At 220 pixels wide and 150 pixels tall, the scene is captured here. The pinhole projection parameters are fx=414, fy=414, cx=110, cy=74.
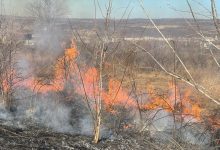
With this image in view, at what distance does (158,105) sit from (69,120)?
338cm

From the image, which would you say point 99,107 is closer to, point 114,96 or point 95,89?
point 95,89

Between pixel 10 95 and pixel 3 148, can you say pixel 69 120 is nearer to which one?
pixel 10 95

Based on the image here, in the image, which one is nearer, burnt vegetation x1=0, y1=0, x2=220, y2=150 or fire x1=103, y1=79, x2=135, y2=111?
burnt vegetation x1=0, y1=0, x2=220, y2=150

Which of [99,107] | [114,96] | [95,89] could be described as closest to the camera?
[99,107]

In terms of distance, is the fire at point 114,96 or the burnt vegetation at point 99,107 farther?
the fire at point 114,96

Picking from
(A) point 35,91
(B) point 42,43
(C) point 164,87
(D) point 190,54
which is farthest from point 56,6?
(A) point 35,91

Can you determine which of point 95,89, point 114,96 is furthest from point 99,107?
point 114,96

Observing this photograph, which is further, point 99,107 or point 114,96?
point 114,96

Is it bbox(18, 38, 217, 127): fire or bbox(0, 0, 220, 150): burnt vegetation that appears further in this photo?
bbox(18, 38, 217, 127): fire

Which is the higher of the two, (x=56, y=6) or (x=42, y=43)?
(x=56, y=6)

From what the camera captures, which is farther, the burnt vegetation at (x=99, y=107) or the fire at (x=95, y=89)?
the fire at (x=95, y=89)

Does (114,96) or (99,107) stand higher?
(99,107)

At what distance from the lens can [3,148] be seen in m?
8.65

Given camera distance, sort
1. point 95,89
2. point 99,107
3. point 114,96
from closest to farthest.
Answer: point 99,107
point 95,89
point 114,96
